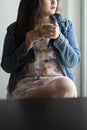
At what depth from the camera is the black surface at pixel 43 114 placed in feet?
1.68

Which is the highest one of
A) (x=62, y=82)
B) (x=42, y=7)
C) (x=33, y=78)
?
(x=42, y=7)

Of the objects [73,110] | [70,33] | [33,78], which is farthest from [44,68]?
[73,110]

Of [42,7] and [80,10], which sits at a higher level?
[42,7]

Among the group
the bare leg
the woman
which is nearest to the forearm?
the woman

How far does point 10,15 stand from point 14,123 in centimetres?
143

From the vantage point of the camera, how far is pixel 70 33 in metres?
1.36

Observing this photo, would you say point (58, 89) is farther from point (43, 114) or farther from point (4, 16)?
point (4, 16)

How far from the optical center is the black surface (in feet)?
1.68

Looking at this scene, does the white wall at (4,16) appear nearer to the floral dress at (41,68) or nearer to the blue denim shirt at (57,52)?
the blue denim shirt at (57,52)

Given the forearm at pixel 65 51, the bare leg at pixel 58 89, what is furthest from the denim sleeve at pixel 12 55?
the bare leg at pixel 58 89

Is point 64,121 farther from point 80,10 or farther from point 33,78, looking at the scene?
point 80,10

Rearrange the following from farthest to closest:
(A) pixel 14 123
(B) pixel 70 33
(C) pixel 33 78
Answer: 1. (B) pixel 70 33
2. (C) pixel 33 78
3. (A) pixel 14 123

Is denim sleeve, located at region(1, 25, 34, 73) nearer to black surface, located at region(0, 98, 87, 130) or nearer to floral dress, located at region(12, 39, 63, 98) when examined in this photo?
floral dress, located at region(12, 39, 63, 98)

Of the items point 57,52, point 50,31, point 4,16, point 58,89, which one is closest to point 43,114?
point 58,89
